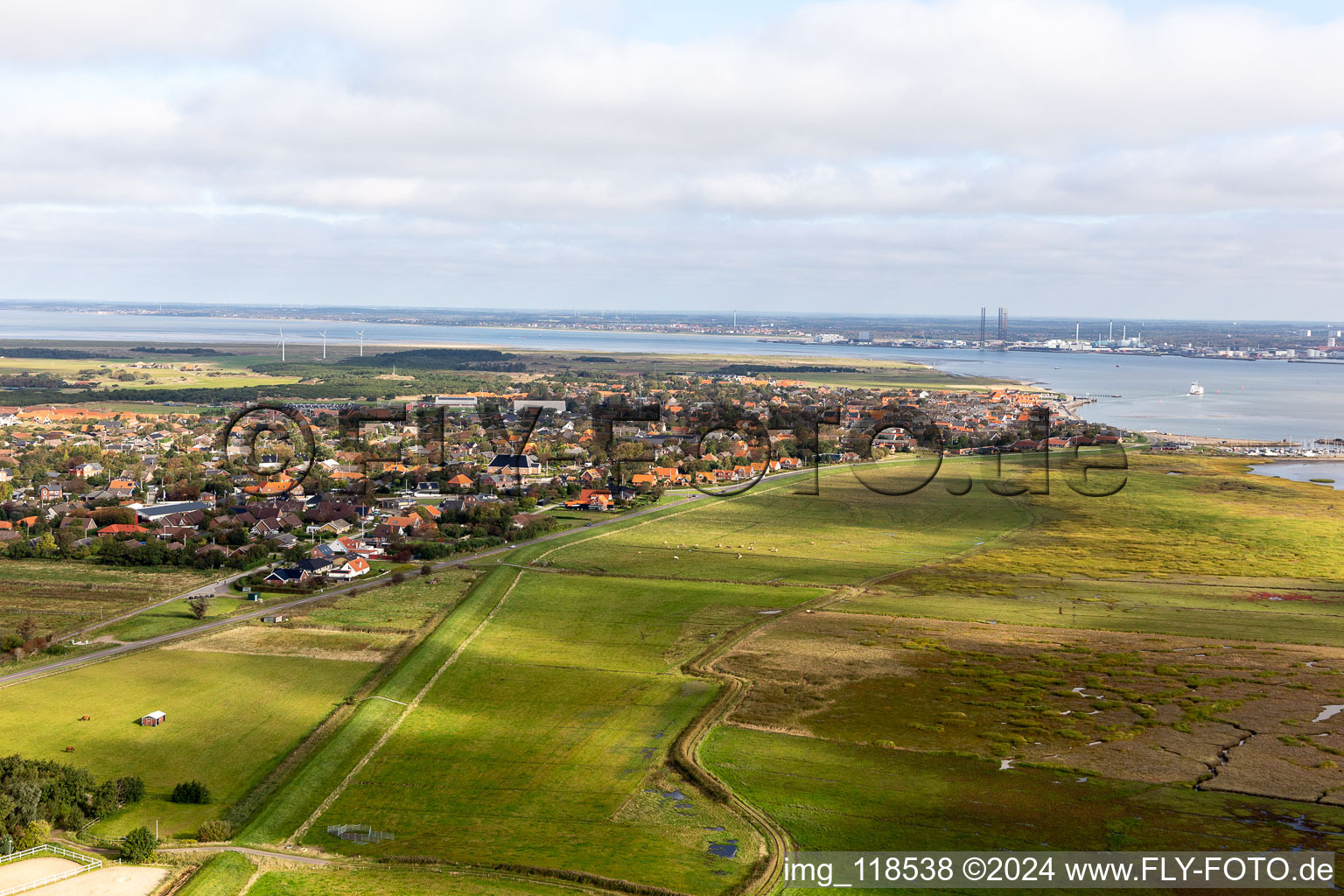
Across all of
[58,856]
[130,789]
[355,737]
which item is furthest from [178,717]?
[58,856]

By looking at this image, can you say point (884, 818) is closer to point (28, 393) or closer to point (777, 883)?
point (777, 883)

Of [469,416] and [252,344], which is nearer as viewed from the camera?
[469,416]

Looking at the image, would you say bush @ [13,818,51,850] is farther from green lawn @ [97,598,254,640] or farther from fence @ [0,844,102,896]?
green lawn @ [97,598,254,640]

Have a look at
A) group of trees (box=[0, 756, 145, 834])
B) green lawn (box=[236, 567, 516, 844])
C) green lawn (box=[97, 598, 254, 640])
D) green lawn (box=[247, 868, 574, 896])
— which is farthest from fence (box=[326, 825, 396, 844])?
green lawn (box=[97, 598, 254, 640])

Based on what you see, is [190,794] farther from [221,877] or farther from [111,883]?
[221,877]

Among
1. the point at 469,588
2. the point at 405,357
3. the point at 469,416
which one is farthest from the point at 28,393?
the point at 469,588

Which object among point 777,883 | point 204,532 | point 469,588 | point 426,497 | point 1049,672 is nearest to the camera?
point 777,883

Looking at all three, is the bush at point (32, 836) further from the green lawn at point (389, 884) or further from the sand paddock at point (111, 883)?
the green lawn at point (389, 884)
